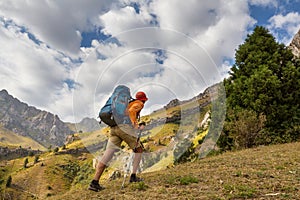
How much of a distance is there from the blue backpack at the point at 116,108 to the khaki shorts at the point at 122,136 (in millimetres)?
167

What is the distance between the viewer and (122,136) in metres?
8.53

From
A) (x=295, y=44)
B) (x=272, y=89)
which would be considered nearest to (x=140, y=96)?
(x=272, y=89)

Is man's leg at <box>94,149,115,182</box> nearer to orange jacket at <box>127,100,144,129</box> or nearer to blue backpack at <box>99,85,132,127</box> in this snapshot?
blue backpack at <box>99,85,132,127</box>

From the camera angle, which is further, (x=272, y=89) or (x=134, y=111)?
(x=272, y=89)

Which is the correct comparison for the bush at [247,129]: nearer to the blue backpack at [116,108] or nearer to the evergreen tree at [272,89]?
the evergreen tree at [272,89]

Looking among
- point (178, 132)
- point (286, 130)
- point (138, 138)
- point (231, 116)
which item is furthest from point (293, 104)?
point (138, 138)

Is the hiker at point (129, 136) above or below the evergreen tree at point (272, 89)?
below

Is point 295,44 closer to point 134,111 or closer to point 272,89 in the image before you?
point 272,89

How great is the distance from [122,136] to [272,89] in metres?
19.2

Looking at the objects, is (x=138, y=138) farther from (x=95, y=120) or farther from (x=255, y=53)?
(x=255, y=53)

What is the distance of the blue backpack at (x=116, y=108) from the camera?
8180 mm

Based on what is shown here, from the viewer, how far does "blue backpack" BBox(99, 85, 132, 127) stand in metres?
8.18

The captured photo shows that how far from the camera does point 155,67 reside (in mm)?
9680

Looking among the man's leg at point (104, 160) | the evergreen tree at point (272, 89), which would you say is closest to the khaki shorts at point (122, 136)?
the man's leg at point (104, 160)
